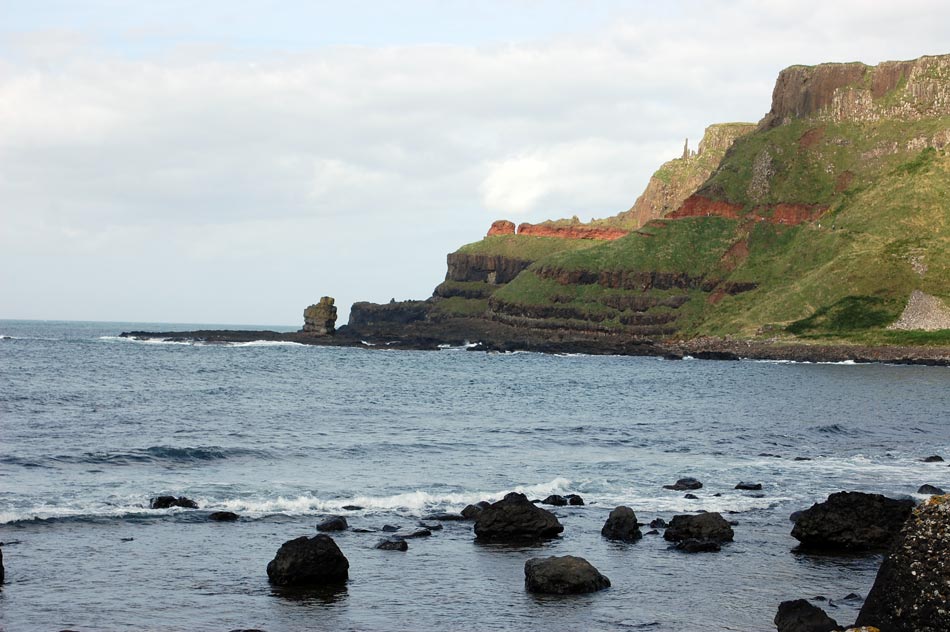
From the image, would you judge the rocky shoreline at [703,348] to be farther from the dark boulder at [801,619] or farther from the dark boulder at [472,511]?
the dark boulder at [801,619]

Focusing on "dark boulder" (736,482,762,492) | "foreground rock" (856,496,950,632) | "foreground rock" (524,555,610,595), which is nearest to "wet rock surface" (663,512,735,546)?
"foreground rock" (524,555,610,595)

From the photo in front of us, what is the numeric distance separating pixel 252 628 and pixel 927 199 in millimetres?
193759

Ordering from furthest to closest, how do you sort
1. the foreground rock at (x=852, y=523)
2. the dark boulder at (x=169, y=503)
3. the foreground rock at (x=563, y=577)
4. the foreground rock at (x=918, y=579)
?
the dark boulder at (x=169, y=503) < the foreground rock at (x=852, y=523) < the foreground rock at (x=563, y=577) < the foreground rock at (x=918, y=579)

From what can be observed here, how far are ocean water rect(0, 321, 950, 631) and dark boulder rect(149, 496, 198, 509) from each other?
68cm

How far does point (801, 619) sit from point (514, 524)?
10963mm

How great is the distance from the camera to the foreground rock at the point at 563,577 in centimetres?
2253

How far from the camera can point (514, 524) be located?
2886 cm

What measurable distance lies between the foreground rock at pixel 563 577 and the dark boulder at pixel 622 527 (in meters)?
5.38

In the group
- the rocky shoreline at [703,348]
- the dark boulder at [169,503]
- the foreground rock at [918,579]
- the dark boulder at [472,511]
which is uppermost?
the rocky shoreline at [703,348]

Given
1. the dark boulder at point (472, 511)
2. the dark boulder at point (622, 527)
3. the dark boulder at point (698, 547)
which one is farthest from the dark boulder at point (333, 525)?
the dark boulder at point (698, 547)

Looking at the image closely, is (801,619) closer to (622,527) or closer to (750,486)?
(622,527)

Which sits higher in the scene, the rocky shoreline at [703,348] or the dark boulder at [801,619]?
the rocky shoreline at [703,348]

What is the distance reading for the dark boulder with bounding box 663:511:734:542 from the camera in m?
28.5

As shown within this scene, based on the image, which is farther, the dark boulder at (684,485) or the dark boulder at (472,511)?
the dark boulder at (684,485)
